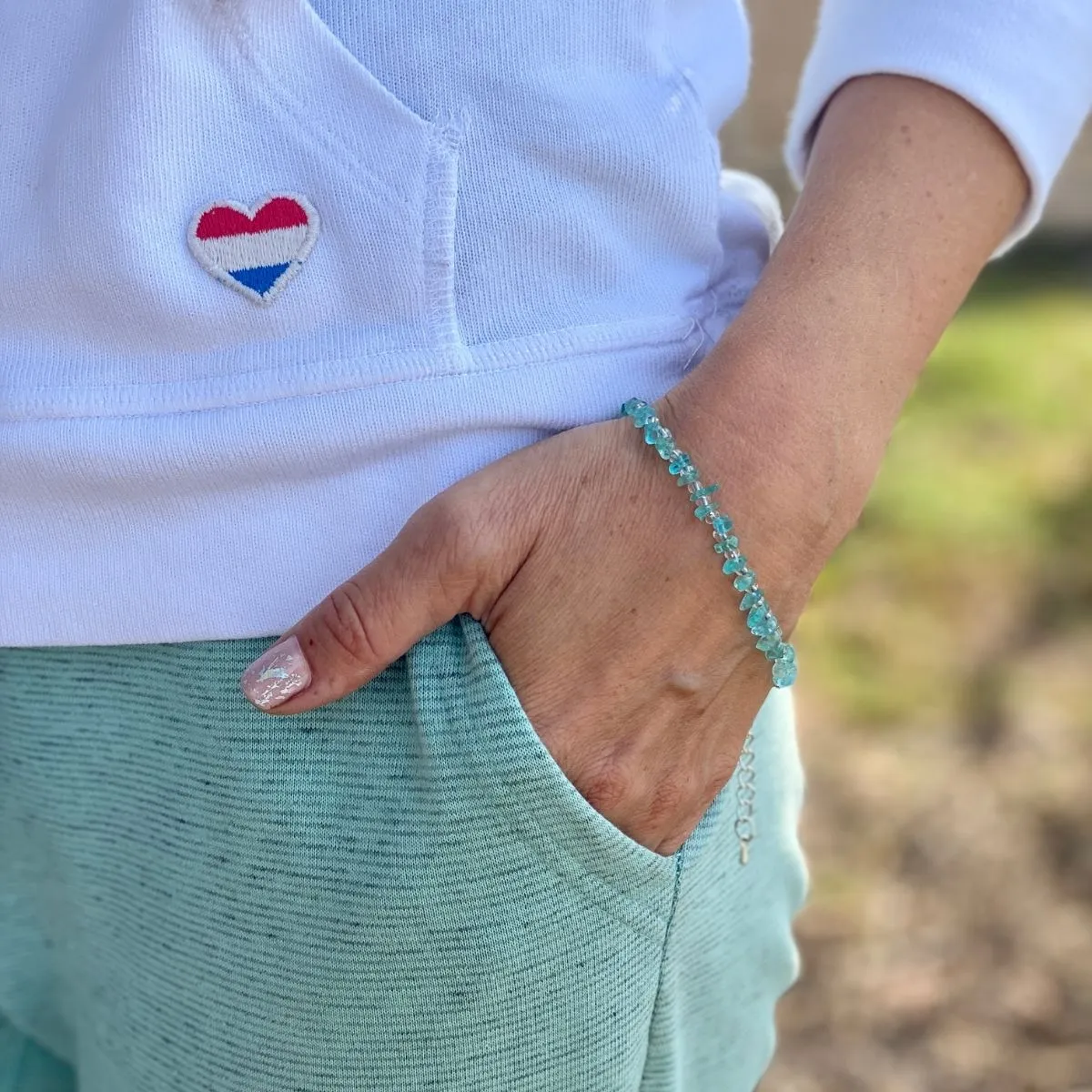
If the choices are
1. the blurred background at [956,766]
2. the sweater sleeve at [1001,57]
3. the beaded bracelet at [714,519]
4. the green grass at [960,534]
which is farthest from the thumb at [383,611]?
the green grass at [960,534]

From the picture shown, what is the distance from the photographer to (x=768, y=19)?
4305 mm

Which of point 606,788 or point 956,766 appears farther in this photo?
point 956,766

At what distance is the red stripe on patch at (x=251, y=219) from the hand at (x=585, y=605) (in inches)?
8.2

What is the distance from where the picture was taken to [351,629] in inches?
31.7

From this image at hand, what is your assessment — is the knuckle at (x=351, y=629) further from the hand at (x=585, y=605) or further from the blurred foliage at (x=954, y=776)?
the blurred foliage at (x=954, y=776)

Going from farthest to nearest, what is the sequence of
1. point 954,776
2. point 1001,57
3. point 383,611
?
point 954,776
point 1001,57
point 383,611

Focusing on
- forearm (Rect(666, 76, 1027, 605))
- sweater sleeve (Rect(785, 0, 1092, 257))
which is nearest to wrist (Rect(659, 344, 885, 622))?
forearm (Rect(666, 76, 1027, 605))

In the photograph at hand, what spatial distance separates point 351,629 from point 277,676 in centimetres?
6

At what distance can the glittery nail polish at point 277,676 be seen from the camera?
31.9 inches

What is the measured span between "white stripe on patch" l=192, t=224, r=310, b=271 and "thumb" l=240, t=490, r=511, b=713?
189 mm

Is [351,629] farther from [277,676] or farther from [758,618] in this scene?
[758,618]

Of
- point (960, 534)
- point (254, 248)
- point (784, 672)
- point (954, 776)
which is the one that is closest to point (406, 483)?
point (254, 248)

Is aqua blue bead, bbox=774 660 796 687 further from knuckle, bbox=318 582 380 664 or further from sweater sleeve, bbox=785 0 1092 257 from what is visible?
sweater sleeve, bbox=785 0 1092 257

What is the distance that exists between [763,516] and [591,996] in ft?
1.14
